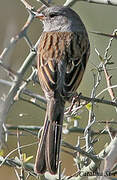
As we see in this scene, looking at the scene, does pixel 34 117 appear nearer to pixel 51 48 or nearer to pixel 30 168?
pixel 51 48

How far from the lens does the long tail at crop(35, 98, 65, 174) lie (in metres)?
3.79

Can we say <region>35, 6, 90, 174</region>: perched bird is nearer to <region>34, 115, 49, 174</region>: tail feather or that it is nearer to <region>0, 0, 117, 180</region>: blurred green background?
<region>34, 115, 49, 174</region>: tail feather

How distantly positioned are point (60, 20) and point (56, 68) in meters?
1.09

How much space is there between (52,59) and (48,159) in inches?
44.1

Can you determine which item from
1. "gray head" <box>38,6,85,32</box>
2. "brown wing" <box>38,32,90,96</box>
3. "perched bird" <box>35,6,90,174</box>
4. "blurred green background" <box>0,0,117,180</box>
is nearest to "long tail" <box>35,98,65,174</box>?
"perched bird" <box>35,6,90,174</box>

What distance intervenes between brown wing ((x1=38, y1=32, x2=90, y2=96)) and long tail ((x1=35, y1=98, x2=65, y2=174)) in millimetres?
162

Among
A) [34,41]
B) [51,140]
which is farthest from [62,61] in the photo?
[34,41]

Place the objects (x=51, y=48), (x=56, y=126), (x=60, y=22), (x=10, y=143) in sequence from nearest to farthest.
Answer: (x=56, y=126) < (x=51, y=48) < (x=60, y=22) < (x=10, y=143)

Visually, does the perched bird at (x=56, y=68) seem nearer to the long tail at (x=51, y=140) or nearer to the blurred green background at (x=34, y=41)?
the long tail at (x=51, y=140)

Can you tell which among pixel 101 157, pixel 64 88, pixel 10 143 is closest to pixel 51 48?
pixel 64 88

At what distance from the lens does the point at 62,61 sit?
15.3 feet

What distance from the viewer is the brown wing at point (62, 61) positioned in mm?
4484

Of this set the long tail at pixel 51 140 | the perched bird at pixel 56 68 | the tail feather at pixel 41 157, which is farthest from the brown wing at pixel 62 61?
the tail feather at pixel 41 157

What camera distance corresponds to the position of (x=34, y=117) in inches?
327
